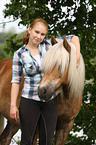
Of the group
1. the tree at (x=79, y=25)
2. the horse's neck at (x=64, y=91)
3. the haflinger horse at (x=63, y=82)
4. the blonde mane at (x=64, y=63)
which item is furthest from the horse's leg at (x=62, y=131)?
the tree at (x=79, y=25)

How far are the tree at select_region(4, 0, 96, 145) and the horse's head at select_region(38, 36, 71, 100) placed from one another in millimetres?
1631

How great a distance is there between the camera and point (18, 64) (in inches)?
69.3

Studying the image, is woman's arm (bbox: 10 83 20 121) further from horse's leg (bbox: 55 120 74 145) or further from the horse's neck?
horse's leg (bbox: 55 120 74 145)

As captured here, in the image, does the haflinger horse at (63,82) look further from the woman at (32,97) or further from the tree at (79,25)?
the tree at (79,25)

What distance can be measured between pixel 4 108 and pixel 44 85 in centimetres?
102

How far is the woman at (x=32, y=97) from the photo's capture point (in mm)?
1670

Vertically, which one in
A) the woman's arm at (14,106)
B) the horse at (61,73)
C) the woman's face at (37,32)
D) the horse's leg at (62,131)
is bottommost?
the horse's leg at (62,131)

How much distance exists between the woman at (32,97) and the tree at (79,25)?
1552 mm

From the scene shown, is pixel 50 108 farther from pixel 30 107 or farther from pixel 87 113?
pixel 87 113

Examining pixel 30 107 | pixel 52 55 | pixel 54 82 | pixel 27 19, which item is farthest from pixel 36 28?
pixel 27 19

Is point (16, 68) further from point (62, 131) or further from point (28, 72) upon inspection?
point (62, 131)

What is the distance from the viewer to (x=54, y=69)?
163cm

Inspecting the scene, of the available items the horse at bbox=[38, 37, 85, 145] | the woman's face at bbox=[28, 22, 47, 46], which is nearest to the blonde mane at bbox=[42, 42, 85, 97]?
the horse at bbox=[38, 37, 85, 145]

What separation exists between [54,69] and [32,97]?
261 millimetres
